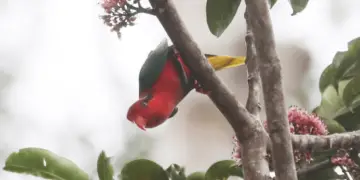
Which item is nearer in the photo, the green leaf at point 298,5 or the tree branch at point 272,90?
the tree branch at point 272,90

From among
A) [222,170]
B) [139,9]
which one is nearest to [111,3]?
[139,9]

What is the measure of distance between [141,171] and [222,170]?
0.42 feet

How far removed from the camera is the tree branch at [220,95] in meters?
0.49

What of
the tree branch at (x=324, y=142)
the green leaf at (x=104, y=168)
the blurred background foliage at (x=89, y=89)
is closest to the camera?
the tree branch at (x=324, y=142)

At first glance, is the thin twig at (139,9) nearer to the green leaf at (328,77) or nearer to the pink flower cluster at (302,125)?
the pink flower cluster at (302,125)

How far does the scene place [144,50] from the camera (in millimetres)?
1076

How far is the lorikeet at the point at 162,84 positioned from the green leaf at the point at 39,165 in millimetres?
231

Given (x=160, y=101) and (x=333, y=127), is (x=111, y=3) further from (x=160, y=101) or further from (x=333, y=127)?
(x=333, y=127)

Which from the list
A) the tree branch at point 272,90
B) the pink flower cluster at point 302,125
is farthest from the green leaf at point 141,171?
the tree branch at point 272,90

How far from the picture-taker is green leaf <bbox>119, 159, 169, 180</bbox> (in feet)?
2.43

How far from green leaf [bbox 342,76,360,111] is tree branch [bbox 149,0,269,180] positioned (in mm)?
243

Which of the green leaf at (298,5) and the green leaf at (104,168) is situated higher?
the green leaf at (298,5)

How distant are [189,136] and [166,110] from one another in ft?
1.87

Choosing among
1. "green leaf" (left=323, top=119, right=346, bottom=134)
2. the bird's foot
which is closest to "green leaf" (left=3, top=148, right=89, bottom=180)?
the bird's foot
